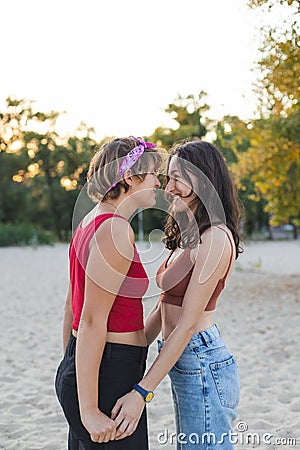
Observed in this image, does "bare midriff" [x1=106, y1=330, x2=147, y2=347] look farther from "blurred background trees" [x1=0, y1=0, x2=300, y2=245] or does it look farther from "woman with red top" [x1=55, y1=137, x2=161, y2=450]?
"blurred background trees" [x1=0, y1=0, x2=300, y2=245]

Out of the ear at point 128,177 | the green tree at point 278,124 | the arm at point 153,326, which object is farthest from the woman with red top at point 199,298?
the green tree at point 278,124

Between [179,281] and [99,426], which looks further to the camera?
[179,281]

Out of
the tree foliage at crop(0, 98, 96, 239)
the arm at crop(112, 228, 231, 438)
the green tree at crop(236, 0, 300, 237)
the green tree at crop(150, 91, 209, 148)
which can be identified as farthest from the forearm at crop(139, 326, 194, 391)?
the tree foliage at crop(0, 98, 96, 239)

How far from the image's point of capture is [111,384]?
2.00 metres

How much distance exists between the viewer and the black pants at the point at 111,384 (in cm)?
199

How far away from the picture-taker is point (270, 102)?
9266mm

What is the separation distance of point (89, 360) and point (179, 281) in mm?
418

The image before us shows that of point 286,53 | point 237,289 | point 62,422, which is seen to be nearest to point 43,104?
point 237,289

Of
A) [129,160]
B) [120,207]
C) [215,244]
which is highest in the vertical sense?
[129,160]

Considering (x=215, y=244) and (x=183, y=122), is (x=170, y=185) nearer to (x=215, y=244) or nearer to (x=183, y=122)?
Answer: (x=215, y=244)

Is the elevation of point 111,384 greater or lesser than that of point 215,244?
lesser

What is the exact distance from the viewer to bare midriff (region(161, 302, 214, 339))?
2121mm

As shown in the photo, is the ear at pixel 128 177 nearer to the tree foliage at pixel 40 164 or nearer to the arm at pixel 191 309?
the arm at pixel 191 309

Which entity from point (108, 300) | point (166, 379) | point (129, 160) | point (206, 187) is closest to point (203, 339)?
point (108, 300)
